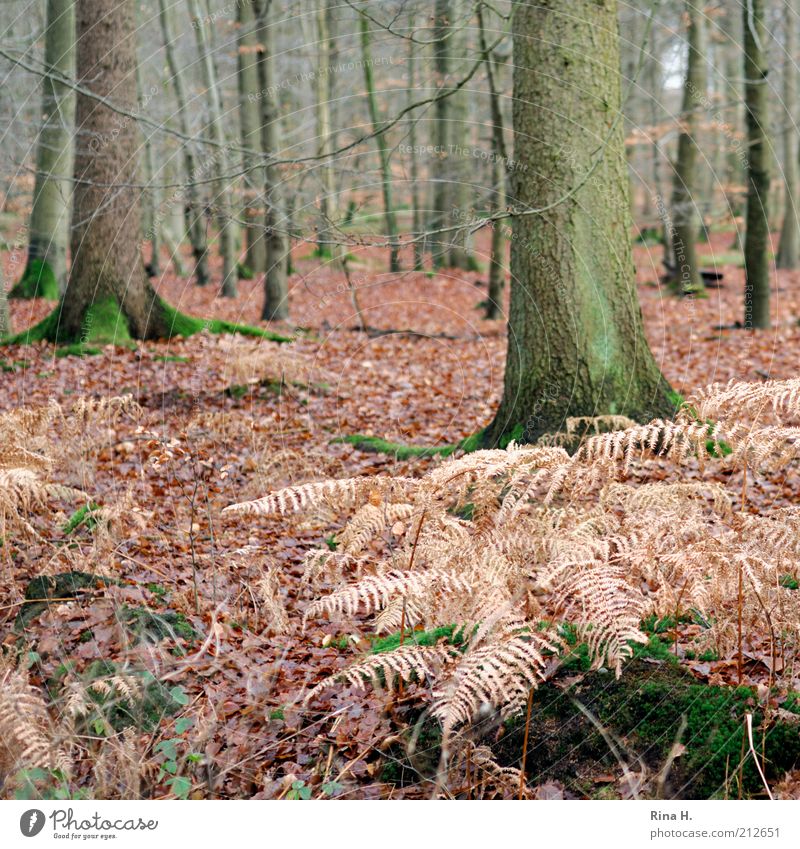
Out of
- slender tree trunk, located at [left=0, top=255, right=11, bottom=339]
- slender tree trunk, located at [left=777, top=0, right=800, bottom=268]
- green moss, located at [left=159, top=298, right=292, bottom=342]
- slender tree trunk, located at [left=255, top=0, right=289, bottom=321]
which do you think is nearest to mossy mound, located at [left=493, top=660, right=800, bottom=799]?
green moss, located at [left=159, top=298, right=292, bottom=342]

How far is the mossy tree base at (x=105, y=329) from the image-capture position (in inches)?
405

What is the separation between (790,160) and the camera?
17219 mm

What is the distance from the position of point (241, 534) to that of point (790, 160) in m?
16.7

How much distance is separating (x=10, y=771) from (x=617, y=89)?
573cm

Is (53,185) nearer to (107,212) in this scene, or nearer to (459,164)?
(107,212)

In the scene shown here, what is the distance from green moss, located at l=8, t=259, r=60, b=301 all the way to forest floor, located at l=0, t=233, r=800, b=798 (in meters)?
1.26

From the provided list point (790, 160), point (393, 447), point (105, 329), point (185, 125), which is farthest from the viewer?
point (790, 160)

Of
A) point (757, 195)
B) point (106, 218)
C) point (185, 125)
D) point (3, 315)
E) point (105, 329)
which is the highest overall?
point (185, 125)

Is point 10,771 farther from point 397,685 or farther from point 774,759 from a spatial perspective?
point 774,759

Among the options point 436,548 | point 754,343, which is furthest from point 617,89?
point 754,343

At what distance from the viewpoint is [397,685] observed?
3270 mm

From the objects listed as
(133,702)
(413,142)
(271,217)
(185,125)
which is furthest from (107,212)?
(133,702)
